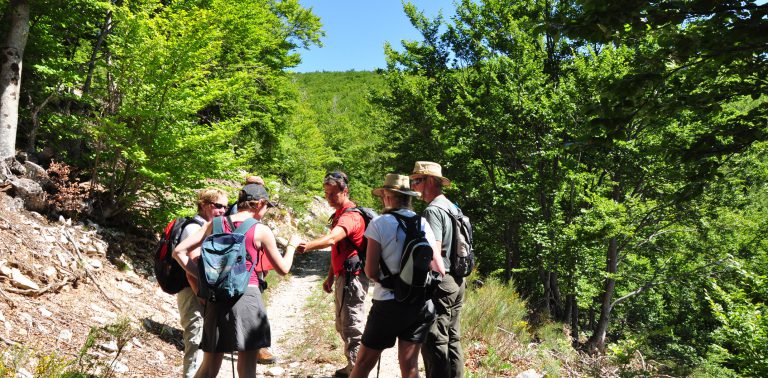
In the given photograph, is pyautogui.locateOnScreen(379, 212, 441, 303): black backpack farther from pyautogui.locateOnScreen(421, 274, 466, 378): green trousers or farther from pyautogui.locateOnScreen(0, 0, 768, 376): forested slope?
pyautogui.locateOnScreen(0, 0, 768, 376): forested slope

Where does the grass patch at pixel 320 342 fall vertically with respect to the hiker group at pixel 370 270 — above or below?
below

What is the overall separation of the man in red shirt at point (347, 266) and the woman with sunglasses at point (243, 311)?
2.63 feet

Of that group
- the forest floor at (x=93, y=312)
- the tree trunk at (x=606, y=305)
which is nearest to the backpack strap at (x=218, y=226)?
the forest floor at (x=93, y=312)

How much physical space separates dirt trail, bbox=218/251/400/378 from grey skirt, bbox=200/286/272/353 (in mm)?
2235

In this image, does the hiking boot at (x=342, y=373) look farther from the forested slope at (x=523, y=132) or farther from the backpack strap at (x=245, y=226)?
the backpack strap at (x=245, y=226)

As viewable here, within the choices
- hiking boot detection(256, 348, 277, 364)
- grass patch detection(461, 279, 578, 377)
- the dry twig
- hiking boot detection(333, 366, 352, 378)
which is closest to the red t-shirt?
hiking boot detection(333, 366, 352, 378)

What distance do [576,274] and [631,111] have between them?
10170 millimetres

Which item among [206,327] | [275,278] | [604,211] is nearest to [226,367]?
[206,327]

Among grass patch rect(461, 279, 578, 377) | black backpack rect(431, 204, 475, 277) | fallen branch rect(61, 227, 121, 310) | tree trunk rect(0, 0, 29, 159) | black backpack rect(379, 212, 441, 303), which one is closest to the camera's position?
black backpack rect(379, 212, 441, 303)

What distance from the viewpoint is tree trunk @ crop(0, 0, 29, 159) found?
6.95 metres

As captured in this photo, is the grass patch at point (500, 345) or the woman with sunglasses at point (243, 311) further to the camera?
the grass patch at point (500, 345)

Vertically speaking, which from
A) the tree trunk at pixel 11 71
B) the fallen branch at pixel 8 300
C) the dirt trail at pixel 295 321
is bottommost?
the dirt trail at pixel 295 321

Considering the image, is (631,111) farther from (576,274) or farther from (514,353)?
(576,274)

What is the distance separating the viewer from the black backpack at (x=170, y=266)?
385cm
